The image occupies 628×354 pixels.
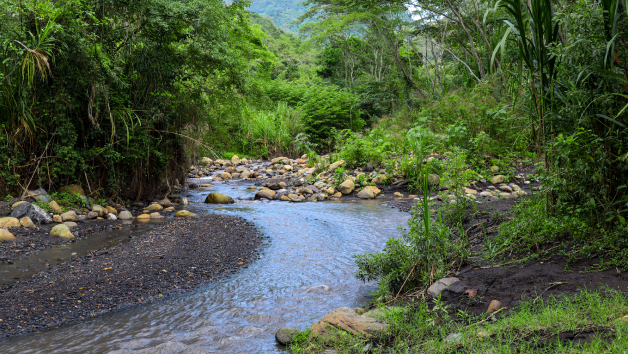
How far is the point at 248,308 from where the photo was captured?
12.7 feet

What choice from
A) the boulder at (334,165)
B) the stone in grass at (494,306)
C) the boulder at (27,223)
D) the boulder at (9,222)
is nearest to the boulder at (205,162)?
the boulder at (334,165)

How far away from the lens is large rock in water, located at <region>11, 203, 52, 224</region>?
20.8ft

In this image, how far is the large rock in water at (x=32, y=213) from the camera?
20.8ft

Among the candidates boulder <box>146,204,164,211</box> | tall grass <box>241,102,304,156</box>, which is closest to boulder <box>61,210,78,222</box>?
boulder <box>146,204,164,211</box>

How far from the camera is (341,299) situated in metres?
4.03

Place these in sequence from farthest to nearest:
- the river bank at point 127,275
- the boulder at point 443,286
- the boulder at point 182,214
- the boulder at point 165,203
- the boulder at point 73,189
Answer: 1. the boulder at point 165,203
2. the boulder at point 182,214
3. the boulder at point 73,189
4. the river bank at point 127,275
5. the boulder at point 443,286

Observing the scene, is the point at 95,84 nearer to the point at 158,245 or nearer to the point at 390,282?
the point at 158,245

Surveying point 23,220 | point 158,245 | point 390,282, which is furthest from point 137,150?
point 390,282

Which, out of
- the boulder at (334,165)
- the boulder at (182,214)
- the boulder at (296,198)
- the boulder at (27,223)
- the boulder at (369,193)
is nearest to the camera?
the boulder at (27,223)

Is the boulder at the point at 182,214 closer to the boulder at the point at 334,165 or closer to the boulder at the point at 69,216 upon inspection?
Answer: the boulder at the point at 69,216

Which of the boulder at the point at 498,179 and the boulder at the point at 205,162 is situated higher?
the boulder at the point at 205,162

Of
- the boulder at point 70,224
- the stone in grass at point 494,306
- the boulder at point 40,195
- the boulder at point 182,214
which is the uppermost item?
the boulder at point 40,195

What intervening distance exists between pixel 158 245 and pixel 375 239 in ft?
10.5

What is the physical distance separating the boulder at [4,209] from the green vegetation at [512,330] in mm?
5810
